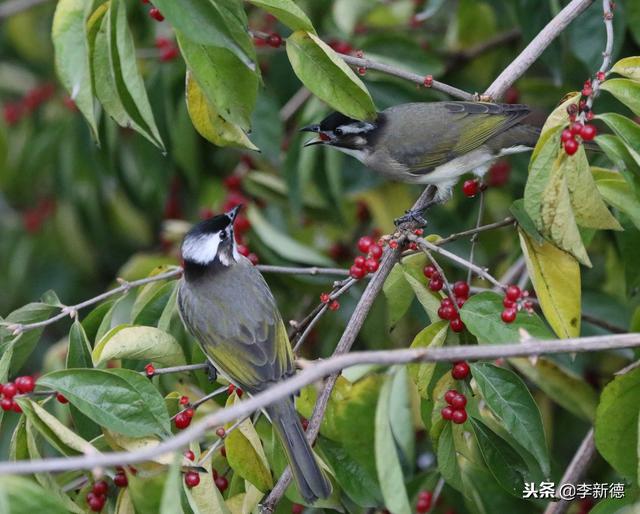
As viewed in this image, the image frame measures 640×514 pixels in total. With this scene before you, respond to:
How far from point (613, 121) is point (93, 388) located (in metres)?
1.71

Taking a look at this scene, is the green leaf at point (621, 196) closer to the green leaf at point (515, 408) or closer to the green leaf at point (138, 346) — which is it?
the green leaf at point (515, 408)

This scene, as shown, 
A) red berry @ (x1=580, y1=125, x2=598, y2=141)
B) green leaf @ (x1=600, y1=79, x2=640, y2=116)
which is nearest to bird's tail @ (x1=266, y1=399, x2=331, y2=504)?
red berry @ (x1=580, y1=125, x2=598, y2=141)

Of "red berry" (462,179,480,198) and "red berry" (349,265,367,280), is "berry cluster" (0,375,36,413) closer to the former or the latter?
"red berry" (349,265,367,280)

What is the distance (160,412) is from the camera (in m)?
2.86

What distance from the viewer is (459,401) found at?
2.98m

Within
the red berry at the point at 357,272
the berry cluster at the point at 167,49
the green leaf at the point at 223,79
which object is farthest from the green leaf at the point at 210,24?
the berry cluster at the point at 167,49

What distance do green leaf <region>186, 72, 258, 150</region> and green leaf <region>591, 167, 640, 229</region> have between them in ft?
4.00

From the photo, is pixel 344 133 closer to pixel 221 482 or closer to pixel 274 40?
pixel 274 40

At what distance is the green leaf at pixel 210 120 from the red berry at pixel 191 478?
1174mm

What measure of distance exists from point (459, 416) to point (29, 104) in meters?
4.77

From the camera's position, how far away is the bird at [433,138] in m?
4.27

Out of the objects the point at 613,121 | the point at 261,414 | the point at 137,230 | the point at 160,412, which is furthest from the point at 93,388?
the point at 137,230

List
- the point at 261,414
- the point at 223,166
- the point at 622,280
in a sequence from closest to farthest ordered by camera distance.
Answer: the point at 261,414
the point at 622,280
the point at 223,166

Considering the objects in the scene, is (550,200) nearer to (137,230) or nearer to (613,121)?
(613,121)
